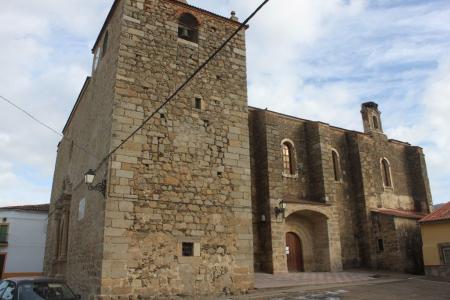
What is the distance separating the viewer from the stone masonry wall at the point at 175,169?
9.78 m

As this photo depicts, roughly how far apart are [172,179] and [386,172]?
15609 millimetres

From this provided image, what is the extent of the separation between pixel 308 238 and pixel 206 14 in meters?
10.9

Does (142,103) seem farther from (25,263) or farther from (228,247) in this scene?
(25,263)

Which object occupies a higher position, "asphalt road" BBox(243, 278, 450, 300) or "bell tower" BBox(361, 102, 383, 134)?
"bell tower" BBox(361, 102, 383, 134)

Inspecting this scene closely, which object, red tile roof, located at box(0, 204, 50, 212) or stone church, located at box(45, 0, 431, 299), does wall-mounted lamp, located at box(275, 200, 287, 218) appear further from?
red tile roof, located at box(0, 204, 50, 212)

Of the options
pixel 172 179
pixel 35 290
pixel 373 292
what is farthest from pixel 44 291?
pixel 373 292

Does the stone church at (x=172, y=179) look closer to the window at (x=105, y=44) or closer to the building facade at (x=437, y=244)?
the window at (x=105, y=44)

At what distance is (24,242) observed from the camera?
2528 cm

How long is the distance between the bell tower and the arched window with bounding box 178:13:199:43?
44.8 ft

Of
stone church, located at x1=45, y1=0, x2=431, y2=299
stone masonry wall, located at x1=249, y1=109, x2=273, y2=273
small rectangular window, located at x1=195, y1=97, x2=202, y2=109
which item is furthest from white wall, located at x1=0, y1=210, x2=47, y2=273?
small rectangular window, located at x1=195, y1=97, x2=202, y2=109

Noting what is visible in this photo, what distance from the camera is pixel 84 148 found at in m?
14.0

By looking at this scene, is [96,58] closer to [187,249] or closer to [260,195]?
[187,249]

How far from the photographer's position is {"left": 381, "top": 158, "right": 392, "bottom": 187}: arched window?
22.0 meters

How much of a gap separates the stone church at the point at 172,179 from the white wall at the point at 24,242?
30.1 ft
